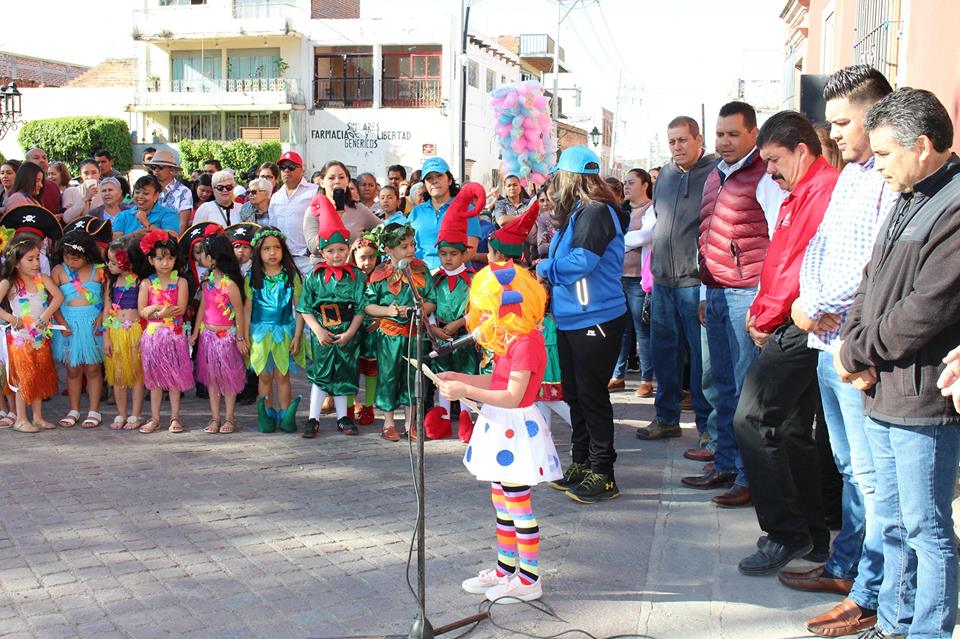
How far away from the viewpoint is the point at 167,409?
811cm

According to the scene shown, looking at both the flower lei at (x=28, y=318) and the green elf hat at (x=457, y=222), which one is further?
the flower lei at (x=28, y=318)

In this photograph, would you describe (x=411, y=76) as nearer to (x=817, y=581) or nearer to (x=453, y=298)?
(x=453, y=298)

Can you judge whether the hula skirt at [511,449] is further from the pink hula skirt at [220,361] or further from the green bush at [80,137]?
the green bush at [80,137]

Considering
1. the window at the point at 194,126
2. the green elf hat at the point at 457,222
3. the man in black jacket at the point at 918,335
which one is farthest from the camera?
the window at the point at 194,126

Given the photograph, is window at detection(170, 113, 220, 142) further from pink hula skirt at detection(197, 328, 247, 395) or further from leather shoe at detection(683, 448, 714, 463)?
leather shoe at detection(683, 448, 714, 463)

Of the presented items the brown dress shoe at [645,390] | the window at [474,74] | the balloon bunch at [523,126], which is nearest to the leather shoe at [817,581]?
the brown dress shoe at [645,390]

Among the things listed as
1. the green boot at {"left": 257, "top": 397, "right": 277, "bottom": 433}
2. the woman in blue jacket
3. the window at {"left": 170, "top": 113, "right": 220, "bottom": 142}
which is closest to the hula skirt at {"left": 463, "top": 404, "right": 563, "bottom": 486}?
the woman in blue jacket

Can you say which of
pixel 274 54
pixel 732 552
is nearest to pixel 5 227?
pixel 732 552

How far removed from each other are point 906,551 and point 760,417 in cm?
102

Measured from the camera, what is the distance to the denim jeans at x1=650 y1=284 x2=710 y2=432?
645 cm

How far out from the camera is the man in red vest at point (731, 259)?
5258 millimetres

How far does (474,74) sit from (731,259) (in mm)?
39374

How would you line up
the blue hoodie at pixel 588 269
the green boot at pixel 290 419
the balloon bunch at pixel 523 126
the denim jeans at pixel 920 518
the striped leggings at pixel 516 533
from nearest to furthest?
1. the denim jeans at pixel 920 518
2. the striped leggings at pixel 516 533
3. the blue hoodie at pixel 588 269
4. the green boot at pixel 290 419
5. the balloon bunch at pixel 523 126

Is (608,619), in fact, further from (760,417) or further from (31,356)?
(31,356)
